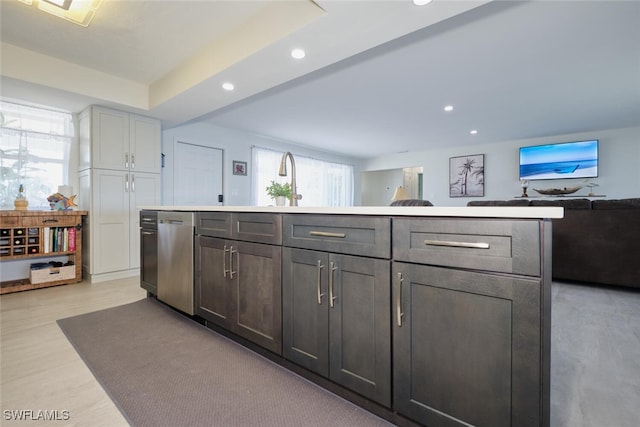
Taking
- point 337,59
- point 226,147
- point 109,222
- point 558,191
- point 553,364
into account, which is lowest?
point 553,364

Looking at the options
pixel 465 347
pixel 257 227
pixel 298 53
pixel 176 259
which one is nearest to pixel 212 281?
pixel 176 259

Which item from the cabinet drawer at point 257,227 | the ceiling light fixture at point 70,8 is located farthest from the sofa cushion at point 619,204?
the ceiling light fixture at point 70,8

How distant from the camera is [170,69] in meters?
3.39

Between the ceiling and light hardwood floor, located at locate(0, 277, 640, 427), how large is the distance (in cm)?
225

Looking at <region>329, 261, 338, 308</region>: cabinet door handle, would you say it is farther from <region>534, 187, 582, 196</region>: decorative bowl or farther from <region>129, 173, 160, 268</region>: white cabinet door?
<region>534, 187, 582, 196</region>: decorative bowl

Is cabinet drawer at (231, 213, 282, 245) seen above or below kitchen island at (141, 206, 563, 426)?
above

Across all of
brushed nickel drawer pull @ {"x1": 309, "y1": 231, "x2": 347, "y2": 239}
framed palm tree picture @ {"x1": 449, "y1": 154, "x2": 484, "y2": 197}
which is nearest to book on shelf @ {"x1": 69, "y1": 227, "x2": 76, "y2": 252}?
brushed nickel drawer pull @ {"x1": 309, "y1": 231, "x2": 347, "y2": 239}

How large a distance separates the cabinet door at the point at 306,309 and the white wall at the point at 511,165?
6498mm

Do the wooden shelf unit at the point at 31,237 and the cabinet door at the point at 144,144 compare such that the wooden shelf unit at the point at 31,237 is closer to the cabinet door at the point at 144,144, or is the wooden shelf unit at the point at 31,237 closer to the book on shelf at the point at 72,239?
the book on shelf at the point at 72,239

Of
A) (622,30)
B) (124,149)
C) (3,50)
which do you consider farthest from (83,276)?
(622,30)

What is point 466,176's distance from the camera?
6.89 metres

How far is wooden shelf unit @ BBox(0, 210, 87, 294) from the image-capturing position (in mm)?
3129

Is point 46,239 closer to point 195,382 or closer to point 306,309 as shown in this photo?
point 195,382

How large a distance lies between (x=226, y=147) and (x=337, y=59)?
3.45 m
